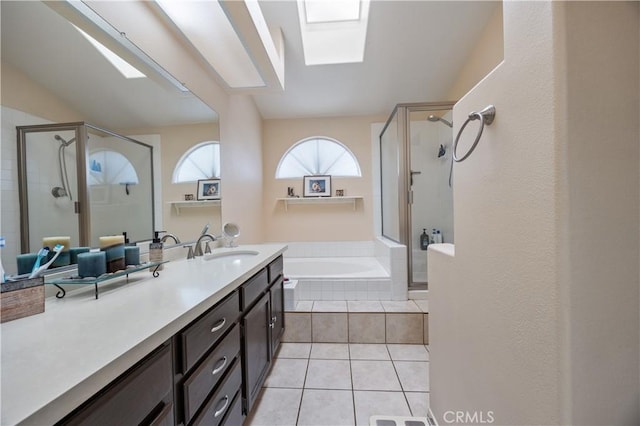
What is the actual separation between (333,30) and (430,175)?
188 centimetres

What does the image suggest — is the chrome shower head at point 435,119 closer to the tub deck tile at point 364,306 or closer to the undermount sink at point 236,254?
Answer: the tub deck tile at point 364,306

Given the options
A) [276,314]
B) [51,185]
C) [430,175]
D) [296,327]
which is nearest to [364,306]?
[296,327]

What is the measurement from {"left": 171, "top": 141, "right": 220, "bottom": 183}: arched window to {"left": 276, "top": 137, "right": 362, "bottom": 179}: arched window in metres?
1.64

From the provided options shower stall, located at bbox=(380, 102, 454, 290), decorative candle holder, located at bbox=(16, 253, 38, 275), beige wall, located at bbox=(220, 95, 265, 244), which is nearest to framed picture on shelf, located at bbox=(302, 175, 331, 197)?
beige wall, located at bbox=(220, 95, 265, 244)

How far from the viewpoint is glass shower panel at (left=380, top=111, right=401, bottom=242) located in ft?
9.14

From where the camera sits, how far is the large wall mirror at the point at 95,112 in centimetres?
83

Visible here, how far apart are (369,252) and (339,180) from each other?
1118mm

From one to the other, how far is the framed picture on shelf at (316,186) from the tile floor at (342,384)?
2030mm

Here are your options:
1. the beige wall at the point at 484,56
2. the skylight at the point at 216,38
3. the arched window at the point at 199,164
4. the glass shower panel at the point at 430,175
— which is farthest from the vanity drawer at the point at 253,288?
the beige wall at the point at 484,56

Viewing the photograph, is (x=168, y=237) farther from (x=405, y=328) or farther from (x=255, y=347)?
(x=405, y=328)

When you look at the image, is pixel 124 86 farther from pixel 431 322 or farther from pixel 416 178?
pixel 416 178

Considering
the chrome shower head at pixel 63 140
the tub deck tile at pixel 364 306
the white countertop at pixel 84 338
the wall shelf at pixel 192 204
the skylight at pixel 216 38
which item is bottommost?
the tub deck tile at pixel 364 306

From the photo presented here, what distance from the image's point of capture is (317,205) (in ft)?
12.1

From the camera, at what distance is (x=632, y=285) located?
1.84ft
